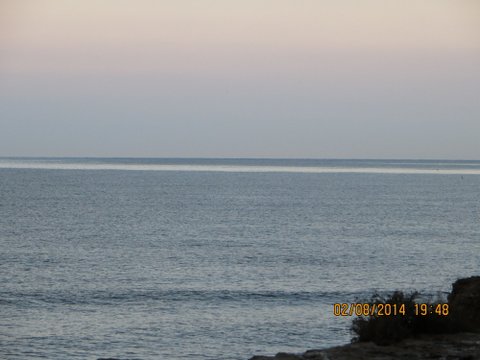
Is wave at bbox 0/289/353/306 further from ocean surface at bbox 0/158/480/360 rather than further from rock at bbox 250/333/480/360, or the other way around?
rock at bbox 250/333/480/360

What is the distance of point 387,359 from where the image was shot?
15.3 m

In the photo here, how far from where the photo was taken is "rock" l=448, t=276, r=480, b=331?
18797 mm

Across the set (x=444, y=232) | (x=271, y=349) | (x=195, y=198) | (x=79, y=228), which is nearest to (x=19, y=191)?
(x=195, y=198)

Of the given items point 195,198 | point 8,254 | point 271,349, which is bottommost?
point 271,349

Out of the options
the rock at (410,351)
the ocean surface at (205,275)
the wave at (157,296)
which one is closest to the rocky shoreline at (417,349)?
the rock at (410,351)

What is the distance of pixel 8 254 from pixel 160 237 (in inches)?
659

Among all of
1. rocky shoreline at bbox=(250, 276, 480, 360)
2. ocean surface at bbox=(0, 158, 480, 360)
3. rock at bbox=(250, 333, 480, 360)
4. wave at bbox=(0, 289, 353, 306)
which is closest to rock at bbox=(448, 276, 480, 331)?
rocky shoreline at bbox=(250, 276, 480, 360)

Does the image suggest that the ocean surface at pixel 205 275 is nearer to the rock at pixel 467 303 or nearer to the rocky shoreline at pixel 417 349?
the rock at pixel 467 303

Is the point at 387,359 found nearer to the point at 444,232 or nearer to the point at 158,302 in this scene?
the point at 158,302
